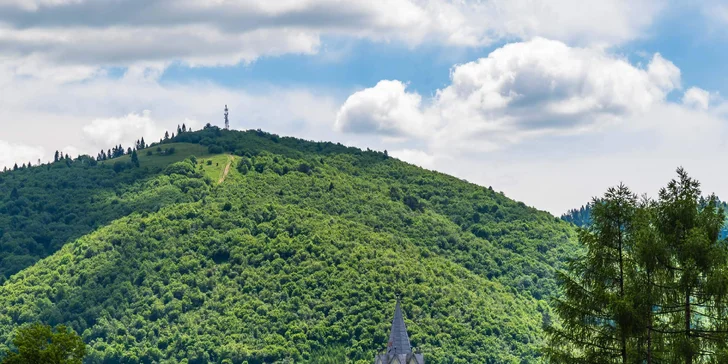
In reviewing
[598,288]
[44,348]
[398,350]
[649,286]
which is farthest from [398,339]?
[649,286]

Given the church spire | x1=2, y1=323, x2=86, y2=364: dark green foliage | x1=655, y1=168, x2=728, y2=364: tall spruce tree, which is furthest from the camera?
the church spire

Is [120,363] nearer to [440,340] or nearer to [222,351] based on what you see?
[222,351]

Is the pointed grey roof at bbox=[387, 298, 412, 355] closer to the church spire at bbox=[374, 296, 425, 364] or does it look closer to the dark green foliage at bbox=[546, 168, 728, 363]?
A: the church spire at bbox=[374, 296, 425, 364]

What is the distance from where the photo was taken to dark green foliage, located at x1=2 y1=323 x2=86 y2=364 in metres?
51.8

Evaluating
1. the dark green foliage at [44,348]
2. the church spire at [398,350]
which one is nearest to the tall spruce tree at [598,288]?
the dark green foliage at [44,348]

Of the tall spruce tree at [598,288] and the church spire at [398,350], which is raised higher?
the tall spruce tree at [598,288]

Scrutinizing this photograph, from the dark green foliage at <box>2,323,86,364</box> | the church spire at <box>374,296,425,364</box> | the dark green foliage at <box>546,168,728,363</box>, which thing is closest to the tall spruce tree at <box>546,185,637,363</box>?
the dark green foliage at <box>546,168,728,363</box>

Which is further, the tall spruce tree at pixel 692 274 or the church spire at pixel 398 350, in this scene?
the church spire at pixel 398 350

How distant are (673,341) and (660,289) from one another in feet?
5.68

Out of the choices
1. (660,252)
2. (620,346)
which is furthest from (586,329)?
(660,252)

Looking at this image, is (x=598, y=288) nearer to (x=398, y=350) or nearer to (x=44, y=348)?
(x=44, y=348)

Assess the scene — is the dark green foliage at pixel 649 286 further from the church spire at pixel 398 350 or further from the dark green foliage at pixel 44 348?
the church spire at pixel 398 350

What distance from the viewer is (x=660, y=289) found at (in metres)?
35.8

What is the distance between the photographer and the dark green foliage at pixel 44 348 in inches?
2041
